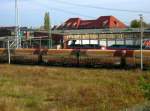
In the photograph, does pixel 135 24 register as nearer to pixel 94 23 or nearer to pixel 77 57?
pixel 94 23

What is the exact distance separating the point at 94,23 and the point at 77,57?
309 feet

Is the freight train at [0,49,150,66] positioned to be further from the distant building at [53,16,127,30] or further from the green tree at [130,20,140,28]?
the green tree at [130,20,140,28]

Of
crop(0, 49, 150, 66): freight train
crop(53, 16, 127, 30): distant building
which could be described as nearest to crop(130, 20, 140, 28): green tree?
crop(53, 16, 127, 30): distant building

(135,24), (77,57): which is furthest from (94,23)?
(77,57)

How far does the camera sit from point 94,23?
13775 cm

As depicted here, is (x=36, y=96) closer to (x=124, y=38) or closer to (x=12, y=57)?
(x=12, y=57)

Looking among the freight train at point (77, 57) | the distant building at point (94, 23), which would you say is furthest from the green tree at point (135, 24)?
the freight train at point (77, 57)

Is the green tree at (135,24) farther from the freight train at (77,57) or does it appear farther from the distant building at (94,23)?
the freight train at (77,57)

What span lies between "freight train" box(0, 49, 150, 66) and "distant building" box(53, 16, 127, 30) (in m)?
83.2

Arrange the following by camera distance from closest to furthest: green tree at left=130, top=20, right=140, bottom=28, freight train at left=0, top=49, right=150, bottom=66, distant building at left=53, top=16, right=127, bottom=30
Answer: freight train at left=0, top=49, right=150, bottom=66, distant building at left=53, top=16, right=127, bottom=30, green tree at left=130, top=20, right=140, bottom=28

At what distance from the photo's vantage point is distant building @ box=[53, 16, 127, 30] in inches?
5305

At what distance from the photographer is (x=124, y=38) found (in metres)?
97.2

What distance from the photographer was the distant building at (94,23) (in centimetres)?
13475

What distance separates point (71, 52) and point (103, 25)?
296ft
